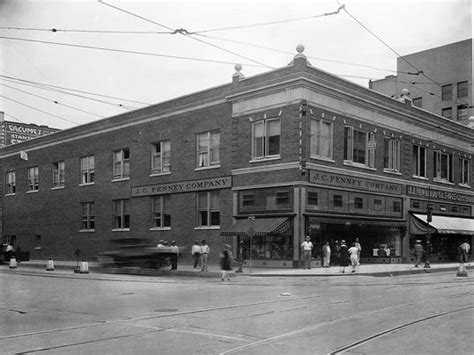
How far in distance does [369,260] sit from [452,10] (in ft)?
81.0

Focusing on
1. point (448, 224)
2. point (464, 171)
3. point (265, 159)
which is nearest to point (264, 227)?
point (265, 159)

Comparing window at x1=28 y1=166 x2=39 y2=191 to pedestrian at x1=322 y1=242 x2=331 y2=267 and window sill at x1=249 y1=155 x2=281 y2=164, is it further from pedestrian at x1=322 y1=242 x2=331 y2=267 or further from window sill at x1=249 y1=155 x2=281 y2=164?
pedestrian at x1=322 y1=242 x2=331 y2=267

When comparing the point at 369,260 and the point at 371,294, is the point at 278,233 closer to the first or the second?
the point at 369,260

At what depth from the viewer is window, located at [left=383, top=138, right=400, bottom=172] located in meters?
34.6

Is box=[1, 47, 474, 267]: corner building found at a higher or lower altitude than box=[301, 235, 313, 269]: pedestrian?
higher

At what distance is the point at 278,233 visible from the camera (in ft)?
94.2

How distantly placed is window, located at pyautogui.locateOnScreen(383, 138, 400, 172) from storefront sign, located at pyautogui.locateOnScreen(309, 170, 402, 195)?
1.13m

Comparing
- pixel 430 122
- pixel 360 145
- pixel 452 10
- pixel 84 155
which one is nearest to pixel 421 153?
pixel 430 122

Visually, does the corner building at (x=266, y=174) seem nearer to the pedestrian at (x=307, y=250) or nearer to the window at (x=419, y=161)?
the window at (x=419, y=161)

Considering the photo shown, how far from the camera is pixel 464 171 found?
42.5 meters

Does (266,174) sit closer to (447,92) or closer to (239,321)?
(239,321)

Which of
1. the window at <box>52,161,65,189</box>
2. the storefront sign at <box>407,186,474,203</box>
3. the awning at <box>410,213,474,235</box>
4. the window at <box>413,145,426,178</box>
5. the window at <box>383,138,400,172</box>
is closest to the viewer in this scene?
the window at <box>383,138,400,172</box>

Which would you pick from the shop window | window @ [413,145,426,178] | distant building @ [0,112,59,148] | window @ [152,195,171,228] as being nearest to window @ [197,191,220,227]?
window @ [152,195,171,228]

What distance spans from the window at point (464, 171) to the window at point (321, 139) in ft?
52.9
